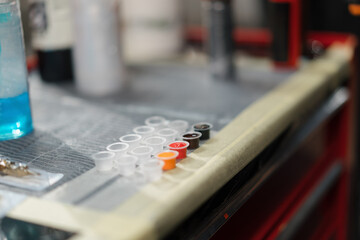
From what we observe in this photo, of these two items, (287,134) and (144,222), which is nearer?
(144,222)

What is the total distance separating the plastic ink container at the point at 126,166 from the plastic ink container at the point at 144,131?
10 centimetres

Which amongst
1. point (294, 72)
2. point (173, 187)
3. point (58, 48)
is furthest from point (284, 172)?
point (58, 48)

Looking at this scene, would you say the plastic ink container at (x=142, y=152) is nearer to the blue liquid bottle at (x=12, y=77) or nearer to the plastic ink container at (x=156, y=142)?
the plastic ink container at (x=156, y=142)

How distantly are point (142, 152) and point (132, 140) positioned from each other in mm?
52

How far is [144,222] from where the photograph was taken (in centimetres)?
46

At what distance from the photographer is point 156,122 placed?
2.54ft

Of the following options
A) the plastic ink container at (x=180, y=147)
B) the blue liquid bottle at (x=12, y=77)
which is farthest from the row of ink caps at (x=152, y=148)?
the blue liquid bottle at (x=12, y=77)

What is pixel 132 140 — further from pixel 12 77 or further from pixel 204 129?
pixel 12 77

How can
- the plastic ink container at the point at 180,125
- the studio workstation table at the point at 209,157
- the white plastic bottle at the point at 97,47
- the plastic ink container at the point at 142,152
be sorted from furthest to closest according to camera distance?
the white plastic bottle at the point at 97,47 → the plastic ink container at the point at 180,125 → the plastic ink container at the point at 142,152 → the studio workstation table at the point at 209,157

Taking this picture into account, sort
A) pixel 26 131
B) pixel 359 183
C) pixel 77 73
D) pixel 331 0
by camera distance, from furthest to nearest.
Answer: pixel 331 0, pixel 359 183, pixel 77 73, pixel 26 131

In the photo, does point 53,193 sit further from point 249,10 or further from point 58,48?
point 249,10

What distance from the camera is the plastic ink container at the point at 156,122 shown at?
2.43ft

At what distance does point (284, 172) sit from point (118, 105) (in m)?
0.34

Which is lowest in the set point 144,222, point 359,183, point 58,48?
point 359,183
